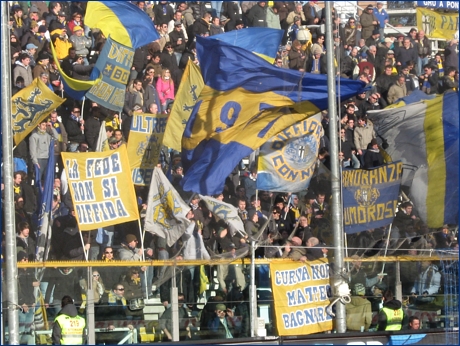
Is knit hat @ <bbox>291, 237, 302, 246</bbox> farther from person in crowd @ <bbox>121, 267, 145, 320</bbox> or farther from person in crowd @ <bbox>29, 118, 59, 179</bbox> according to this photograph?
person in crowd @ <bbox>29, 118, 59, 179</bbox>

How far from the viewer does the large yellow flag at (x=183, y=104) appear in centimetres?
2056

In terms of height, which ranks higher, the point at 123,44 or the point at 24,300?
the point at 123,44

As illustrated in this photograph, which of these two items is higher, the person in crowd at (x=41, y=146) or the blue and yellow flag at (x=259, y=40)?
the blue and yellow flag at (x=259, y=40)

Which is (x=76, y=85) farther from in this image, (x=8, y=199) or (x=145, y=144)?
(x=8, y=199)

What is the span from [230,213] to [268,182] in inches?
38.0

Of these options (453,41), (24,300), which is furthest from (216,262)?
(453,41)

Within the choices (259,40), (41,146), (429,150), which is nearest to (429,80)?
(259,40)

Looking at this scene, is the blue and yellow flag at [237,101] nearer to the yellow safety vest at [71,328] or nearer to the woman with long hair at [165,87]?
the woman with long hair at [165,87]

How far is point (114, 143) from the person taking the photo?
66.5ft

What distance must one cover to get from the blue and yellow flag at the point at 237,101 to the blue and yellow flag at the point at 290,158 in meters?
0.42

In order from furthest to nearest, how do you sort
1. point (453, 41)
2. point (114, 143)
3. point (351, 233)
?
point (453, 41), point (114, 143), point (351, 233)

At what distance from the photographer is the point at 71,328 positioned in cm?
1606

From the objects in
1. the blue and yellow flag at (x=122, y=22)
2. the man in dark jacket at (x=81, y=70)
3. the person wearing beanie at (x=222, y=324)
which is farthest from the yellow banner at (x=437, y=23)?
the person wearing beanie at (x=222, y=324)

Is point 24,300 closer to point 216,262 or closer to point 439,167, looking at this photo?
point 216,262
